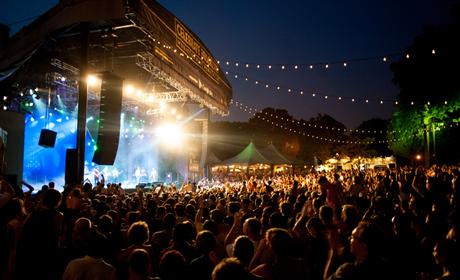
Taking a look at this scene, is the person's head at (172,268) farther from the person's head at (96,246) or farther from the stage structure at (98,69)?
the stage structure at (98,69)

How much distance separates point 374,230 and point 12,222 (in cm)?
383

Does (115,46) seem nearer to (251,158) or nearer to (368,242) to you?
(368,242)

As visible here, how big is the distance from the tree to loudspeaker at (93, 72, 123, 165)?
16.9 meters

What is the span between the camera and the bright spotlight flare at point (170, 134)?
2486cm

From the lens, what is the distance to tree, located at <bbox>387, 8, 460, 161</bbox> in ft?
73.2

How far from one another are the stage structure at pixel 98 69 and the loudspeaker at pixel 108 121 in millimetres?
43

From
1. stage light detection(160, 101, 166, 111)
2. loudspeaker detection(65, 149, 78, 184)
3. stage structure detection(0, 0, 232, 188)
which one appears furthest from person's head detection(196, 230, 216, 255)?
stage light detection(160, 101, 166, 111)

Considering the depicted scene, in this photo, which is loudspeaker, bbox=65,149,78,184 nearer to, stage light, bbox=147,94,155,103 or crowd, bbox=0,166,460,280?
crowd, bbox=0,166,460,280

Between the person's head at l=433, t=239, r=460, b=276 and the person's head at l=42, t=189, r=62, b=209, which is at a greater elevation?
the person's head at l=42, t=189, r=62, b=209

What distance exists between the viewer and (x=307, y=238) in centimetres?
414

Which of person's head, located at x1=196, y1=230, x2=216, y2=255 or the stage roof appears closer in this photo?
person's head, located at x1=196, y1=230, x2=216, y2=255

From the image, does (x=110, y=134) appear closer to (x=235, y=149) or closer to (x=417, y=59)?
(x=417, y=59)

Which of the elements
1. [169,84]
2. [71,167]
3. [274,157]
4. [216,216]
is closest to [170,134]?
[274,157]

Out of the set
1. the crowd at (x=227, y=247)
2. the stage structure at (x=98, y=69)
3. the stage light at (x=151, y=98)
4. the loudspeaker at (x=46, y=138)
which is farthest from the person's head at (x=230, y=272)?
the stage light at (x=151, y=98)
